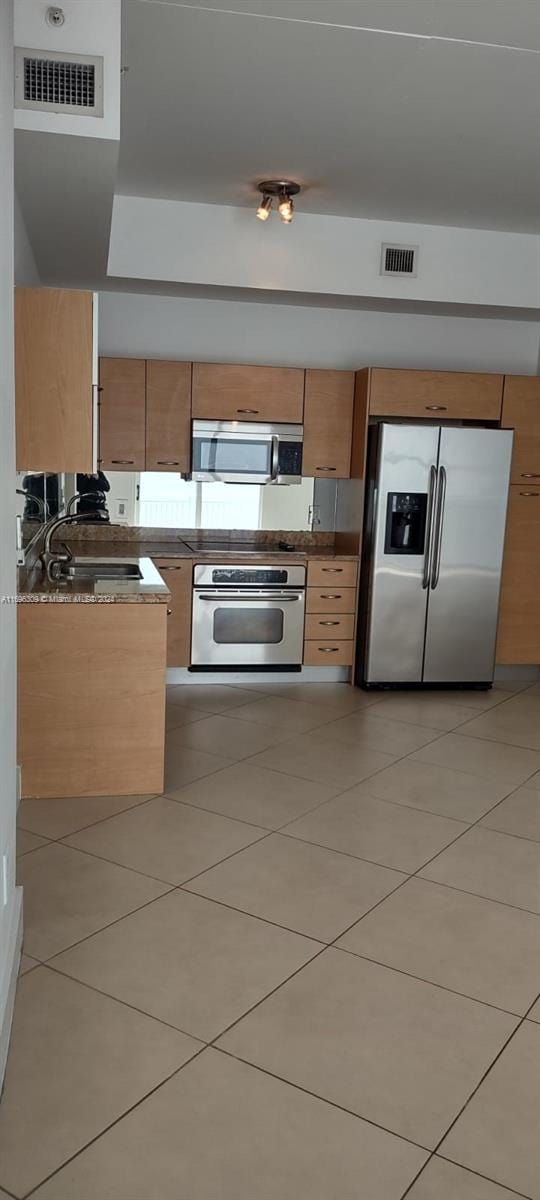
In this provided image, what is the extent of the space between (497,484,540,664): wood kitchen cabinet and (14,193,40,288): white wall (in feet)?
10.6

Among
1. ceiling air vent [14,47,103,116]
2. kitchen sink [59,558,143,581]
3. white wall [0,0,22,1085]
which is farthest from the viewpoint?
kitchen sink [59,558,143,581]

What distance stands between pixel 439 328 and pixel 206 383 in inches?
68.2

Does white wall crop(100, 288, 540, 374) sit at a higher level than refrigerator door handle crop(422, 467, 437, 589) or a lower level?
higher

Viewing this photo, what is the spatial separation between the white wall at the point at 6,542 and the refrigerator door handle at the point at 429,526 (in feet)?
12.1

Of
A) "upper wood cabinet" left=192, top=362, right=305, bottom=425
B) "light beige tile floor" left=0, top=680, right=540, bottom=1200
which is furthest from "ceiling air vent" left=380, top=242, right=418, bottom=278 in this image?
"light beige tile floor" left=0, top=680, right=540, bottom=1200

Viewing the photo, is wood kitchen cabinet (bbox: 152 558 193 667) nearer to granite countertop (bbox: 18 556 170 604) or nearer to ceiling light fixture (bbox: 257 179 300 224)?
granite countertop (bbox: 18 556 170 604)

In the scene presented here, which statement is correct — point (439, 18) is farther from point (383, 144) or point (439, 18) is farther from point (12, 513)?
point (12, 513)

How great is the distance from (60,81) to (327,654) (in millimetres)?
3784

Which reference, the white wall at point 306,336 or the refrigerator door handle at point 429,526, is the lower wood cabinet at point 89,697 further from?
the white wall at point 306,336

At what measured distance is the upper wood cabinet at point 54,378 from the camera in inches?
136

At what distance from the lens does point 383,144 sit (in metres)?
4.05

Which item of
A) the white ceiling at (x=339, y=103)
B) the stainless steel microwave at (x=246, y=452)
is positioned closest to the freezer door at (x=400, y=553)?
the stainless steel microwave at (x=246, y=452)

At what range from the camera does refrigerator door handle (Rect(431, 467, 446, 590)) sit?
5.66m

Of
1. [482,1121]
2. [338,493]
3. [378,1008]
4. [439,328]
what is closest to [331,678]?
[338,493]
